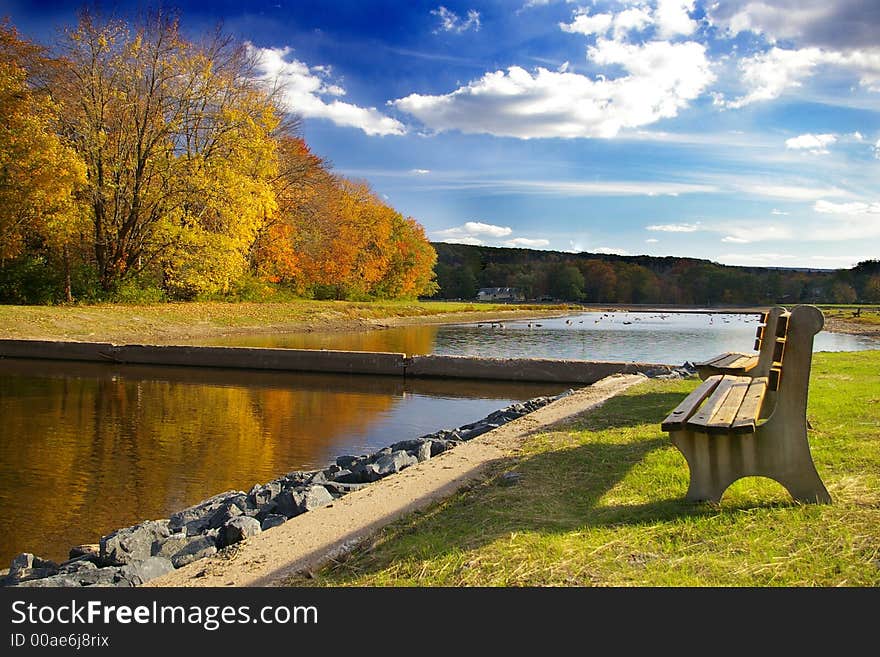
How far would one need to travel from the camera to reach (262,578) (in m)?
3.87

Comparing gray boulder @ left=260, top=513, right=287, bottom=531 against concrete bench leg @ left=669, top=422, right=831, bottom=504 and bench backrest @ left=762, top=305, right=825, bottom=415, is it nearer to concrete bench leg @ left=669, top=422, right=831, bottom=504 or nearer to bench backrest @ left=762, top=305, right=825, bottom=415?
concrete bench leg @ left=669, top=422, right=831, bottom=504

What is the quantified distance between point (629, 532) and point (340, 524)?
1.85 metres

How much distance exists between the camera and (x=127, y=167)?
31453 mm

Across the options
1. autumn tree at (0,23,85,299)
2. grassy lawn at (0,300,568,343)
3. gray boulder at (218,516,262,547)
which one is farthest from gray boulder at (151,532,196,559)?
autumn tree at (0,23,85,299)

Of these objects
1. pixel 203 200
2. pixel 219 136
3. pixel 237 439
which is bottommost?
pixel 237 439

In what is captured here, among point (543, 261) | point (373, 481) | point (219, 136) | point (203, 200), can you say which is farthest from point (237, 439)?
point (543, 261)

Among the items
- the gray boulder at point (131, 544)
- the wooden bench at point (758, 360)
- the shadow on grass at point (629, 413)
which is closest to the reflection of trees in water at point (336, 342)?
the shadow on grass at point (629, 413)

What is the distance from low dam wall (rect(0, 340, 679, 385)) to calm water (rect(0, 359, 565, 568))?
46cm

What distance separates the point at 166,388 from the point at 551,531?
13.1 meters

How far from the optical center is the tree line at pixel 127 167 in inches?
1073

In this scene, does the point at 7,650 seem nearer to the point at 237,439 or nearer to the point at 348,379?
the point at 237,439

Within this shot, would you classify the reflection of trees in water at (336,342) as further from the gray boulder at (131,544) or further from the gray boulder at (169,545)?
the gray boulder at (169,545)

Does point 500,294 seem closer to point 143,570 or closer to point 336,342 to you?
point 336,342

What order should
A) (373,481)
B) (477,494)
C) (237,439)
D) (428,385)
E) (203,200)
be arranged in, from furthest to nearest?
(203,200) < (428,385) < (237,439) < (373,481) < (477,494)
